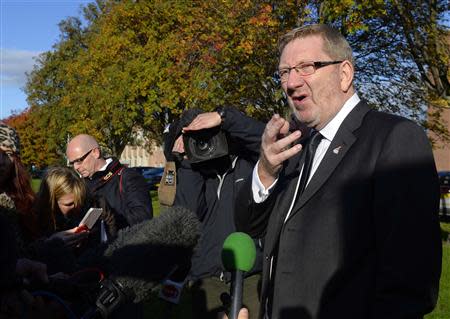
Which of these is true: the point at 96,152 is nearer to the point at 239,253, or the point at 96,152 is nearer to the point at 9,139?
the point at 9,139

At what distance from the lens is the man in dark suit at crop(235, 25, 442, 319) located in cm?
205

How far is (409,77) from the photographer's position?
49.6ft

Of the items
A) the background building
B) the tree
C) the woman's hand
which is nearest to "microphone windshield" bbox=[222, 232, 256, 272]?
the woman's hand

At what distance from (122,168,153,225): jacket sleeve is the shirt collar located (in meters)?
3.10

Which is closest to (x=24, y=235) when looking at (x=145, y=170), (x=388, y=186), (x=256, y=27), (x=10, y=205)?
(x=10, y=205)

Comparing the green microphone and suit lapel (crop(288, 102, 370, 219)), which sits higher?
suit lapel (crop(288, 102, 370, 219))

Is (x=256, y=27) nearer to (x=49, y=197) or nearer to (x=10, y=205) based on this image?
(x=49, y=197)

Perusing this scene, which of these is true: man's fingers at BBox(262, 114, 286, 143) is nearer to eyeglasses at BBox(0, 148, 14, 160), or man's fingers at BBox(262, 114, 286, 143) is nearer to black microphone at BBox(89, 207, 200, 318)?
black microphone at BBox(89, 207, 200, 318)

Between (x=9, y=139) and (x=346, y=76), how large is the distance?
2163 mm

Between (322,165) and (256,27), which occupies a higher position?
(256,27)

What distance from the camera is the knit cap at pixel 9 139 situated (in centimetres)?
365

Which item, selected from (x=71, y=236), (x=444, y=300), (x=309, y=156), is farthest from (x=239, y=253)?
(x=444, y=300)

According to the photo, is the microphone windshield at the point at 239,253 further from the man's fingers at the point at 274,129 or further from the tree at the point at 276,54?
the tree at the point at 276,54

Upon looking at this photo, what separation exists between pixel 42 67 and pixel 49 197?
A: 45910 mm
